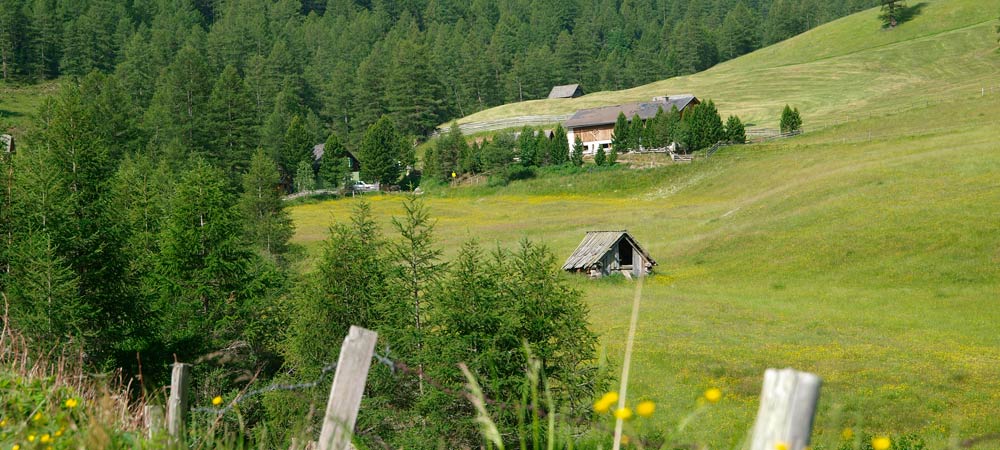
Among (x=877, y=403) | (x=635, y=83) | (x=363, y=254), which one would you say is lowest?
(x=877, y=403)

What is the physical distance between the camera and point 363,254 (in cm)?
2828

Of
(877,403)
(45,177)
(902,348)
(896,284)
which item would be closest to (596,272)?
(896,284)

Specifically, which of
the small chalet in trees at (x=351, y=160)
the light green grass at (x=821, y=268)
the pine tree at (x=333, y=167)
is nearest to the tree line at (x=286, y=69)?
the small chalet in trees at (x=351, y=160)

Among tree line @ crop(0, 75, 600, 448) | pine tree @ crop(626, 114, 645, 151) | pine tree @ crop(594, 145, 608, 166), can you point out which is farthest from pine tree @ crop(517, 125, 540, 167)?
tree line @ crop(0, 75, 600, 448)

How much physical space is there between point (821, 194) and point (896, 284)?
53.8 feet

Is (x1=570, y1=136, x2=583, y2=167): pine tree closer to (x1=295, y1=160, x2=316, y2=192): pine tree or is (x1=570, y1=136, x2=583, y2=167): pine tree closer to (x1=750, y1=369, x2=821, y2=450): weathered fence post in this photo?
(x1=295, y1=160, x2=316, y2=192): pine tree

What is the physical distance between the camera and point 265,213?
54656 millimetres

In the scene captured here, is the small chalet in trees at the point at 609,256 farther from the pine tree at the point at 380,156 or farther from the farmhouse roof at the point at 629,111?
the pine tree at the point at 380,156

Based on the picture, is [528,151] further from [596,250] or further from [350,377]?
[350,377]

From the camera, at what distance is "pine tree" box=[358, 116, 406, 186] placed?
4252 inches

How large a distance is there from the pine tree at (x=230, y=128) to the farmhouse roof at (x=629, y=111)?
153 ft

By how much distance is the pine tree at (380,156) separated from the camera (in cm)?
10800

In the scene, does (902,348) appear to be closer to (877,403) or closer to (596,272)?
(877,403)

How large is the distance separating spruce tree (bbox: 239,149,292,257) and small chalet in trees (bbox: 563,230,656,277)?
64.5ft
